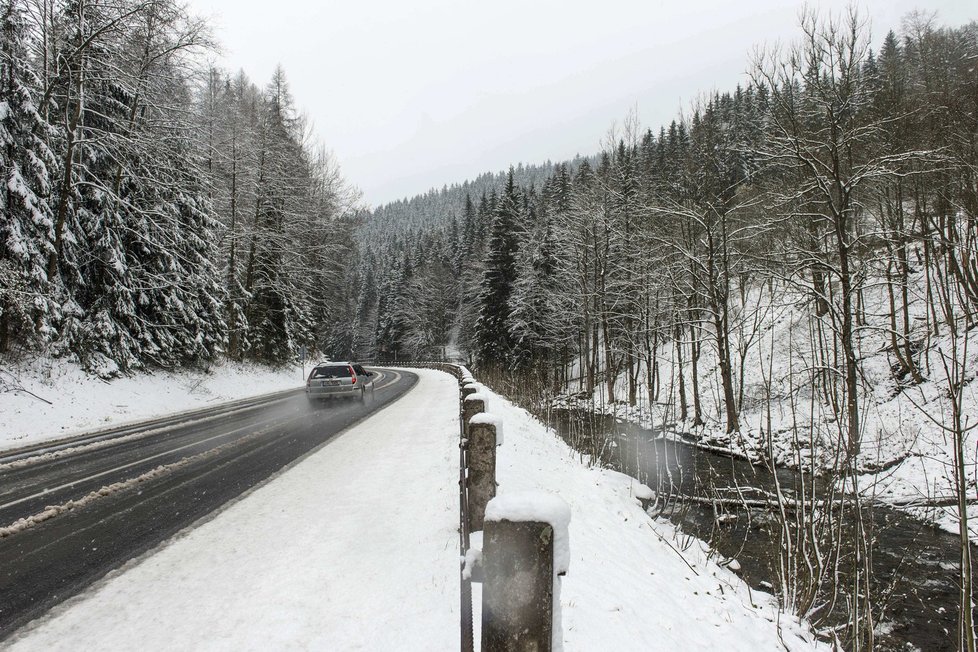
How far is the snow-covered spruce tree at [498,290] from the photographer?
117 feet

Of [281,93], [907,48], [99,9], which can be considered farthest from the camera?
[281,93]

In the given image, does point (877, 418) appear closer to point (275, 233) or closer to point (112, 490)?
point (112, 490)

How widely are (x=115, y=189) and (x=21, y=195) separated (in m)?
4.30

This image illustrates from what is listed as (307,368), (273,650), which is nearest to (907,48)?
(273,650)

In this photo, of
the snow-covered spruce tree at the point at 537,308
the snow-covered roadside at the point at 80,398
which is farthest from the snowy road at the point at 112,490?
the snow-covered spruce tree at the point at 537,308

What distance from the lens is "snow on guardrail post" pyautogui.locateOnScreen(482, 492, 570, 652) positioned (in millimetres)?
1507

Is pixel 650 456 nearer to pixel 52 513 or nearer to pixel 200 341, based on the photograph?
pixel 52 513

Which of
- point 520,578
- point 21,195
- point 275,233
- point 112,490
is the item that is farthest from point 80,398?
point 520,578

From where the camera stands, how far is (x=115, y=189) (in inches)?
701

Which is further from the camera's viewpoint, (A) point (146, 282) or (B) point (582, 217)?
(B) point (582, 217)

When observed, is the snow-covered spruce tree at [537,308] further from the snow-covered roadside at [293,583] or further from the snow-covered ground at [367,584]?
the snow-covered roadside at [293,583]

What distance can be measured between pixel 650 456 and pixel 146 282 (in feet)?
60.3

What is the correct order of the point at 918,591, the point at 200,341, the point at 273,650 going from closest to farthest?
1. the point at 273,650
2. the point at 918,591
3. the point at 200,341

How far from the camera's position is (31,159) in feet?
46.1
